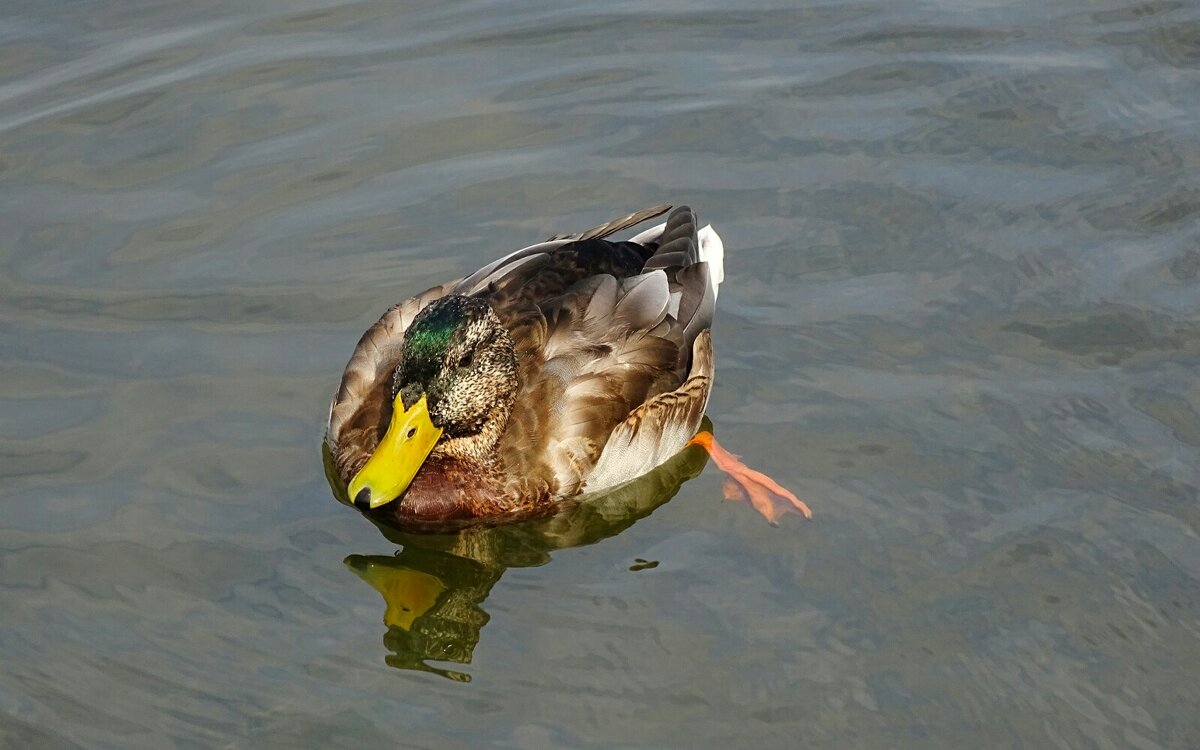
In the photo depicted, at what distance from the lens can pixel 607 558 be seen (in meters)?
6.96

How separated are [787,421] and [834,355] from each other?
0.58m

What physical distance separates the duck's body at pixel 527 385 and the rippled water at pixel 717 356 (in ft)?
0.69

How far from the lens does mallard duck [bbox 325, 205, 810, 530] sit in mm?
7039

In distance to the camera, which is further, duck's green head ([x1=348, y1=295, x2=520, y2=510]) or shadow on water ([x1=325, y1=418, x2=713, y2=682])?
duck's green head ([x1=348, y1=295, x2=520, y2=510])

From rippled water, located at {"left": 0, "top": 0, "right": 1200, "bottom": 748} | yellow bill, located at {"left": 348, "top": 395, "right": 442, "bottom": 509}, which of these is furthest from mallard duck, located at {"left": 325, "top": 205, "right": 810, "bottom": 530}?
rippled water, located at {"left": 0, "top": 0, "right": 1200, "bottom": 748}

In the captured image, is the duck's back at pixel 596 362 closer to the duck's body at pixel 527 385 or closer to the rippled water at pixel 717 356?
the duck's body at pixel 527 385

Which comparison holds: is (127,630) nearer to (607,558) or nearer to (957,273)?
(607,558)

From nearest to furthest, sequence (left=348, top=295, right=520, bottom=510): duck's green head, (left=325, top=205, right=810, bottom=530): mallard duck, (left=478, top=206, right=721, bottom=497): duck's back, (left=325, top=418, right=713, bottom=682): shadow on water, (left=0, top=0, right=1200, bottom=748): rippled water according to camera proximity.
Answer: (left=0, top=0, right=1200, bottom=748): rippled water
(left=325, top=418, right=713, bottom=682): shadow on water
(left=348, top=295, right=520, bottom=510): duck's green head
(left=325, top=205, right=810, bottom=530): mallard duck
(left=478, top=206, right=721, bottom=497): duck's back

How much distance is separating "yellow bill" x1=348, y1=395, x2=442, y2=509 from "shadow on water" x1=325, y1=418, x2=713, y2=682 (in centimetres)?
30

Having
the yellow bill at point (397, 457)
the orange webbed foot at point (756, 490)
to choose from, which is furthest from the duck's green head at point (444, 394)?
the orange webbed foot at point (756, 490)

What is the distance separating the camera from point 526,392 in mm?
7402

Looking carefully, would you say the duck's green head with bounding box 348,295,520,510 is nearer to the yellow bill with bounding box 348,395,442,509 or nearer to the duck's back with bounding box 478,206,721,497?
the yellow bill with bounding box 348,395,442,509

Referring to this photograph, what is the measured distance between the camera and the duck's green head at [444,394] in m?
6.91

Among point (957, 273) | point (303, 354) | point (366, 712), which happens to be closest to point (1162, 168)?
point (957, 273)
